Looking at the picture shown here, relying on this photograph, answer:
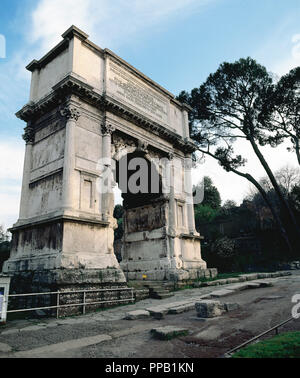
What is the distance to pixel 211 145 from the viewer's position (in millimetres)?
18422

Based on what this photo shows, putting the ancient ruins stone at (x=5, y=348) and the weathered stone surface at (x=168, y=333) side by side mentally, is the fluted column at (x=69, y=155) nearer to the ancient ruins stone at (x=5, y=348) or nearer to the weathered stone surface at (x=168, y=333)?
the ancient ruins stone at (x=5, y=348)

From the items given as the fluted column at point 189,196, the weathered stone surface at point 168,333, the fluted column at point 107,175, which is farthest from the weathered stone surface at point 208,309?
the fluted column at point 189,196

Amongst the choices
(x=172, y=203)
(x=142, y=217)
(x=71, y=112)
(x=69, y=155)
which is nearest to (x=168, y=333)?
(x=69, y=155)

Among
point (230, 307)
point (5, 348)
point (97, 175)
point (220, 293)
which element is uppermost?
point (97, 175)

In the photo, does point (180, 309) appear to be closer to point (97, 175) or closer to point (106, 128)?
point (97, 175)

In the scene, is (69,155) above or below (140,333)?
above

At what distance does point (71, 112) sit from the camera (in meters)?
9.29

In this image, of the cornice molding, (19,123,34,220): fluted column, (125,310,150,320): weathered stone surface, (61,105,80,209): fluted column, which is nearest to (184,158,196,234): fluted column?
the cornice molding

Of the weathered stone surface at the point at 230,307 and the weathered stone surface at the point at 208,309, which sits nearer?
the weathered stone surface at the point at 208,309

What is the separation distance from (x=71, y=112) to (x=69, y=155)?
4.89 feet

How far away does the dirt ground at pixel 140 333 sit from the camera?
3.49 metres

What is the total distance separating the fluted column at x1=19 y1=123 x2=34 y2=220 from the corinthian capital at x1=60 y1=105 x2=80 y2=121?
2176 millimetres

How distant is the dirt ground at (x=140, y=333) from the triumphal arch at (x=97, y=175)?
6.70ft

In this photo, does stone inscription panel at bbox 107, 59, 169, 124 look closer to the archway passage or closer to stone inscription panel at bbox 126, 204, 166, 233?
the archway passage
